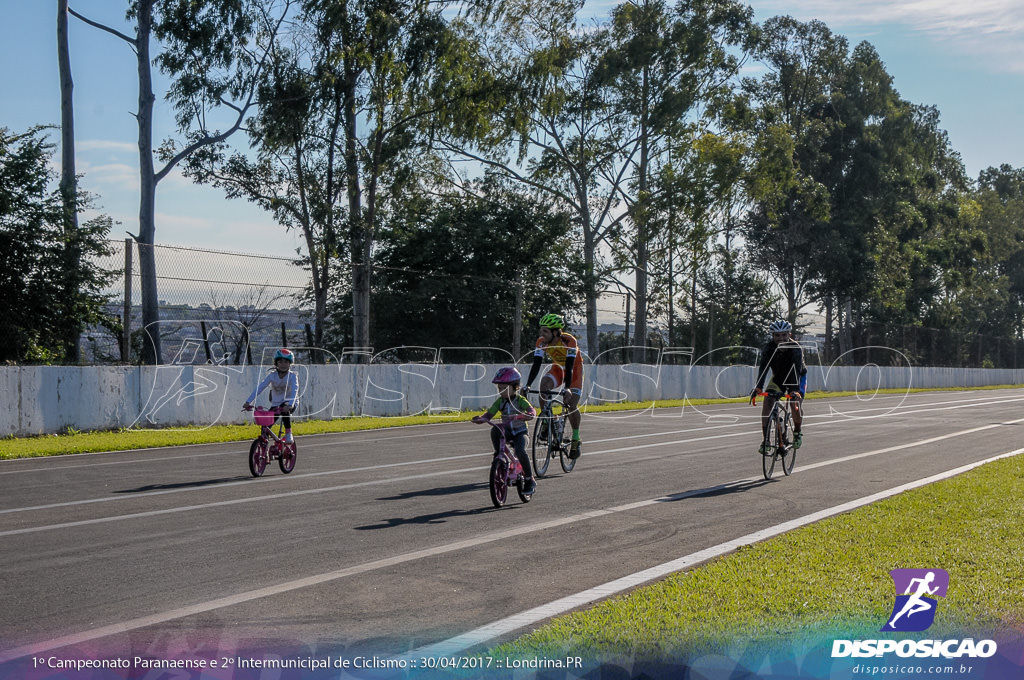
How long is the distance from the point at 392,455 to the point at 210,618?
9.45 meters

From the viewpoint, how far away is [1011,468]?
13.2 metres

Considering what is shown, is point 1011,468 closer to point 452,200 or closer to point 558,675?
point 558,675

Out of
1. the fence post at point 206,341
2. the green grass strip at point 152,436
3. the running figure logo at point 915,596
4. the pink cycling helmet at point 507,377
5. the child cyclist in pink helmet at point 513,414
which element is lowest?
the running figure logo at point 915,596

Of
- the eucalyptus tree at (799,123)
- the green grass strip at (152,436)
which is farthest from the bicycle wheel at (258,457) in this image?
the eucalyptus tree at (799,123)

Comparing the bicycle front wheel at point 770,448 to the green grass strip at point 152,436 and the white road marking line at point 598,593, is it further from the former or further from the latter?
the green grass strip at point 152,436

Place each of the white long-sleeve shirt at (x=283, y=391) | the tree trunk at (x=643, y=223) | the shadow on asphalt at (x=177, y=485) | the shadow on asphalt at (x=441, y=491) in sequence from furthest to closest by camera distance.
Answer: the tree trunk at (x=643, y=223)
the white long-sleeve shirt at (x=283, y=391)
the shadow on asphalt at (x=177, y=485)
the shadow on asphalt at (x=441, y=491)

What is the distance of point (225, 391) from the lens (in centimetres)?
2030

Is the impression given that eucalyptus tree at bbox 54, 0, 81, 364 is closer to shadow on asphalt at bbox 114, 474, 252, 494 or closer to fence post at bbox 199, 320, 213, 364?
fence post at bbox 199, 320, 213, 364

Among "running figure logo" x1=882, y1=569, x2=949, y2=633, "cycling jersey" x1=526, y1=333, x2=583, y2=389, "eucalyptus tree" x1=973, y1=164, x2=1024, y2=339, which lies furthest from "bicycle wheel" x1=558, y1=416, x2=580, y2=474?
"eucalyptus tree" x1=973, y1=164, x2=1024, y2=339

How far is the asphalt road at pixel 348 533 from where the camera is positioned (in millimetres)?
5730

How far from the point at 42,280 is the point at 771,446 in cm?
1456

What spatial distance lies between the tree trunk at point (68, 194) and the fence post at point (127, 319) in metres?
1.27

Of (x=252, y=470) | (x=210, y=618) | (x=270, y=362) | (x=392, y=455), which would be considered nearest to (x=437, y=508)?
(x=252, y=470)

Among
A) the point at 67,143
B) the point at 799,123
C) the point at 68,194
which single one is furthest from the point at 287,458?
the point at 799,123
